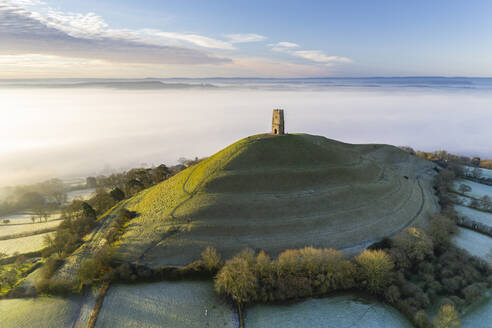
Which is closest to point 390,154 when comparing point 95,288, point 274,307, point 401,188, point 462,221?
point 401,188

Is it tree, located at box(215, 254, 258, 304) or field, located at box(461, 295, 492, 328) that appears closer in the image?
field, located at box(461, 295, 492, 328)

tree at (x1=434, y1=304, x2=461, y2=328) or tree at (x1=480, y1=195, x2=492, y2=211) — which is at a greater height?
tree at (x1=434, y1=304, x2=461, y2=328)

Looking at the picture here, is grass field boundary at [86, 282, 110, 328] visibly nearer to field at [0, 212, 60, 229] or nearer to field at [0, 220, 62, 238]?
field at [0, 220, 62, 238]

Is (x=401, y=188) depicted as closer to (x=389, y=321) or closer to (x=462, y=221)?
(x=462, y=221)

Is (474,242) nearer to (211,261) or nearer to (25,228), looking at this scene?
(211,261)

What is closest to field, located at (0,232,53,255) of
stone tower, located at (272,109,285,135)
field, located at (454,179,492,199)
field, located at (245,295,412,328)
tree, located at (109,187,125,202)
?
tree, located at (109,187,125,202)

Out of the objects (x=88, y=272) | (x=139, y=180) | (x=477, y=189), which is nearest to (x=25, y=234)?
(x=139, y=180)
